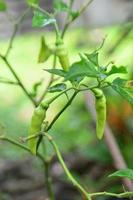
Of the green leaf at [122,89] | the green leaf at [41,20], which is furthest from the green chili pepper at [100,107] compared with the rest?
the green leaf at [41,20]

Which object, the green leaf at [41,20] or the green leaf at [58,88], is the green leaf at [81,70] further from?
the green leaf at [41,20]

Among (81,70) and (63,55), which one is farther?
(63,55)

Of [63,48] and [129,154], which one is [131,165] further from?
[63,48]

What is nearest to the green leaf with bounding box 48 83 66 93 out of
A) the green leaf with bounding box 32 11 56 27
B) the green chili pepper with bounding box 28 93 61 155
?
the green chili pepper with bounding box 28 93 61 155

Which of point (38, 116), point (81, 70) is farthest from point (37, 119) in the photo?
point (81, 70)

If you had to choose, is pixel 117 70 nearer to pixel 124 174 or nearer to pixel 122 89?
pixel 122 89

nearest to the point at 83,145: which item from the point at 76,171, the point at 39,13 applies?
the point at 76,171
